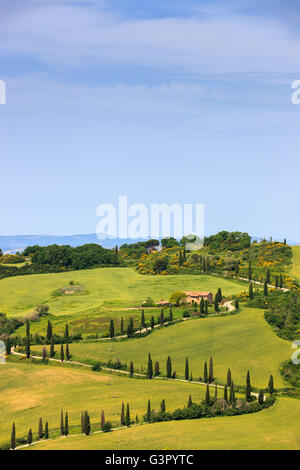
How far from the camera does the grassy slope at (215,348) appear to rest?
109562 mm

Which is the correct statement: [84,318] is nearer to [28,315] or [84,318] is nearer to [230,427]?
[28,315]

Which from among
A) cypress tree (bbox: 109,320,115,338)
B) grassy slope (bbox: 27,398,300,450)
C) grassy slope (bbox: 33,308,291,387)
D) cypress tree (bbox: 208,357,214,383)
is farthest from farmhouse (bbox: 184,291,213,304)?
grassy slope (bbox: 27,398,300,450)

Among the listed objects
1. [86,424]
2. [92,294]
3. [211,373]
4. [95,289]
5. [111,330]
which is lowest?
[86,424]

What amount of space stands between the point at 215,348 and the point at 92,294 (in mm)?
61569

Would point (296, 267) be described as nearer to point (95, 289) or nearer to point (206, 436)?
point (95, 289)

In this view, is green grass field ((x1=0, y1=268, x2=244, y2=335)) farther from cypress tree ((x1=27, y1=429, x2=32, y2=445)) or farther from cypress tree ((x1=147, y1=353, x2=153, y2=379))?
cypress tree ((x1=27, y1=429, x2=32, y2=445))

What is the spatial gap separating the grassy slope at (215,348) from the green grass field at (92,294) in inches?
519

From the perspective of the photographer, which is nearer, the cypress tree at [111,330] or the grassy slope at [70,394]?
the grassy slope at [70,394]

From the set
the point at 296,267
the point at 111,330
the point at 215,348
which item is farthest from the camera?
the point at 296,267

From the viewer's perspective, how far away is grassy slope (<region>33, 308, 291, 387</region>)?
359 ft

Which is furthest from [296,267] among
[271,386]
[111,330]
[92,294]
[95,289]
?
[271,386]

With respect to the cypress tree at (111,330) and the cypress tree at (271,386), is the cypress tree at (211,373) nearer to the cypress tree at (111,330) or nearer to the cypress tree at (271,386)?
the cypress tree at (271,386)

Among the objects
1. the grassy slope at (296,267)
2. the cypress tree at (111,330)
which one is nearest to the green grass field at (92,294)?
the cypress tree at (111,330)

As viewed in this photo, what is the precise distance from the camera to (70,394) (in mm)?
97938
